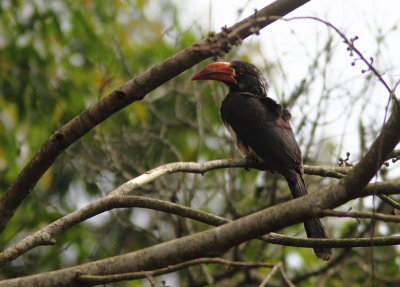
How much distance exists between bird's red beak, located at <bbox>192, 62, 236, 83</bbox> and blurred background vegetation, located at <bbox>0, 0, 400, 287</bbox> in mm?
504

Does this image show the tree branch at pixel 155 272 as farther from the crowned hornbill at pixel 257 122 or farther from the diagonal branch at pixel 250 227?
the crowned hornbill at pixel 257 122

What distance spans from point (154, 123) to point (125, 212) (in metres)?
1.29

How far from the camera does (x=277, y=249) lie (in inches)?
227

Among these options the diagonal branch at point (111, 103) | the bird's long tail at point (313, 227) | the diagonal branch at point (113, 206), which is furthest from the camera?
the bird's long tail at point (313, 227)

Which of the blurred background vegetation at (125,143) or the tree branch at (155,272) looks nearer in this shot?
the tree branch at (155,272)

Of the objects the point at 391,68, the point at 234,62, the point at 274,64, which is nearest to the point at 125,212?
the point at 234,62

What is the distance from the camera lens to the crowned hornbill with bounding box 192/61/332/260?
4.11 meters

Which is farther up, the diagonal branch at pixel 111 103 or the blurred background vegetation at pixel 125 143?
the blurred background vegetation at pixel 125 143

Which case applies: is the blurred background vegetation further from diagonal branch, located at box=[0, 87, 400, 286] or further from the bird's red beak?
diagonal branch, located at box=[0, 87, 400, 286]

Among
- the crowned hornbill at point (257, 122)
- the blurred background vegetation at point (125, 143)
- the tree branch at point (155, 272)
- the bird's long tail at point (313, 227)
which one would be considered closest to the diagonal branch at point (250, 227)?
the tree branch at point (155, 272)

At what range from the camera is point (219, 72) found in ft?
16.4

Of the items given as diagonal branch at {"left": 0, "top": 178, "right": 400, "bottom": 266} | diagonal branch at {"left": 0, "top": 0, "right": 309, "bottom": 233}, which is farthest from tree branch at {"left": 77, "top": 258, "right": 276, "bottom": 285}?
diagonal branch at {"left": 0, "top": 0, "right": 309, "bottom": 233}

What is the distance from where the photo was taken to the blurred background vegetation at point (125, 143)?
4695 mm

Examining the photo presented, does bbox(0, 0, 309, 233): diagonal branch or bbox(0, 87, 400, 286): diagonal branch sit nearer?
bbox(0, 87, 400, 286): diagonal branch
